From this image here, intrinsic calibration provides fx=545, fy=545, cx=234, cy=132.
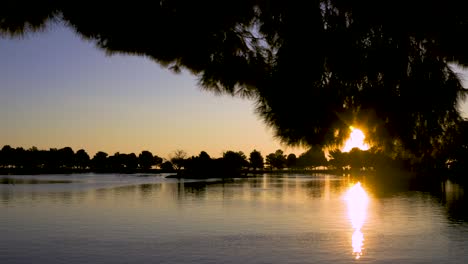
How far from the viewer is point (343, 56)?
20.8ft

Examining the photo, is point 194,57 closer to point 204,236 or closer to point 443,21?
point 443,21

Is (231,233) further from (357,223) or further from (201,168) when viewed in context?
(201,168)

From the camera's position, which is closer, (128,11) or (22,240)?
(128,11)

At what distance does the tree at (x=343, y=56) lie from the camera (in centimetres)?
633

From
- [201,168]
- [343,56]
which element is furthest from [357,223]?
[201,168]

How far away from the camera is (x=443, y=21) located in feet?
20.9

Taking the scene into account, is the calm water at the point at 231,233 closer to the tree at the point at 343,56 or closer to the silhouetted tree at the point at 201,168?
the tree at the point at 343,56

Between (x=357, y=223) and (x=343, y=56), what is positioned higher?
(x=343, y=56)

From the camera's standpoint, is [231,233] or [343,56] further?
[231,233]

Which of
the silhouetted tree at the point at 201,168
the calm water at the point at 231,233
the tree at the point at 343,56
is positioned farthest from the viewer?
the silhouetted tree at the point at 201,168

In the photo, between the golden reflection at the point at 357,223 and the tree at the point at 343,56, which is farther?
the golden reflection at the point at 357,223

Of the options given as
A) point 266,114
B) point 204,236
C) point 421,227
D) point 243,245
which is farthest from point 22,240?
point 266,114

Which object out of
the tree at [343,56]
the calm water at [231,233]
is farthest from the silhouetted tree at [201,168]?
the tree at [343,56]

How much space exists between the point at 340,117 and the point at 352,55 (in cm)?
75
